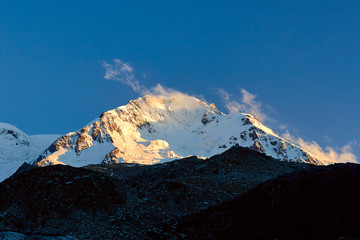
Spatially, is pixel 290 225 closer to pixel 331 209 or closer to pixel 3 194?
pixel 331 209

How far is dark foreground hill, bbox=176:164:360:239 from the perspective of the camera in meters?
9.70

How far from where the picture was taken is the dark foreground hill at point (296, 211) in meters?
9.70

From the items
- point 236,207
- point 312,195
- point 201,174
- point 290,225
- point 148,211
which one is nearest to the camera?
point 290,225

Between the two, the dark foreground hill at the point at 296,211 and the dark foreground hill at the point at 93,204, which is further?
the dark foreground hill at the point at 93,204

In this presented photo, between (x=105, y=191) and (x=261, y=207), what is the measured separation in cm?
1114

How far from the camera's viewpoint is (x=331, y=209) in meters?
10.3

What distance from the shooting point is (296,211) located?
10.7 meters

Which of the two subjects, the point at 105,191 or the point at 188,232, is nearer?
the point at 188,232

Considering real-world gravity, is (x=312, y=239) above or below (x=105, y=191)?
below

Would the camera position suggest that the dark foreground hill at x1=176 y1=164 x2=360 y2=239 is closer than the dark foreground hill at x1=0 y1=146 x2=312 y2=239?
Yes

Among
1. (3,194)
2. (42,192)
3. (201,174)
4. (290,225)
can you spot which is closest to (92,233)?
(42,192)

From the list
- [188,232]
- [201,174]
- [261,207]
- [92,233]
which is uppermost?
[201,174]

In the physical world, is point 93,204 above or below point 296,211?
below

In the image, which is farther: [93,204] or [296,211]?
[93,204]
